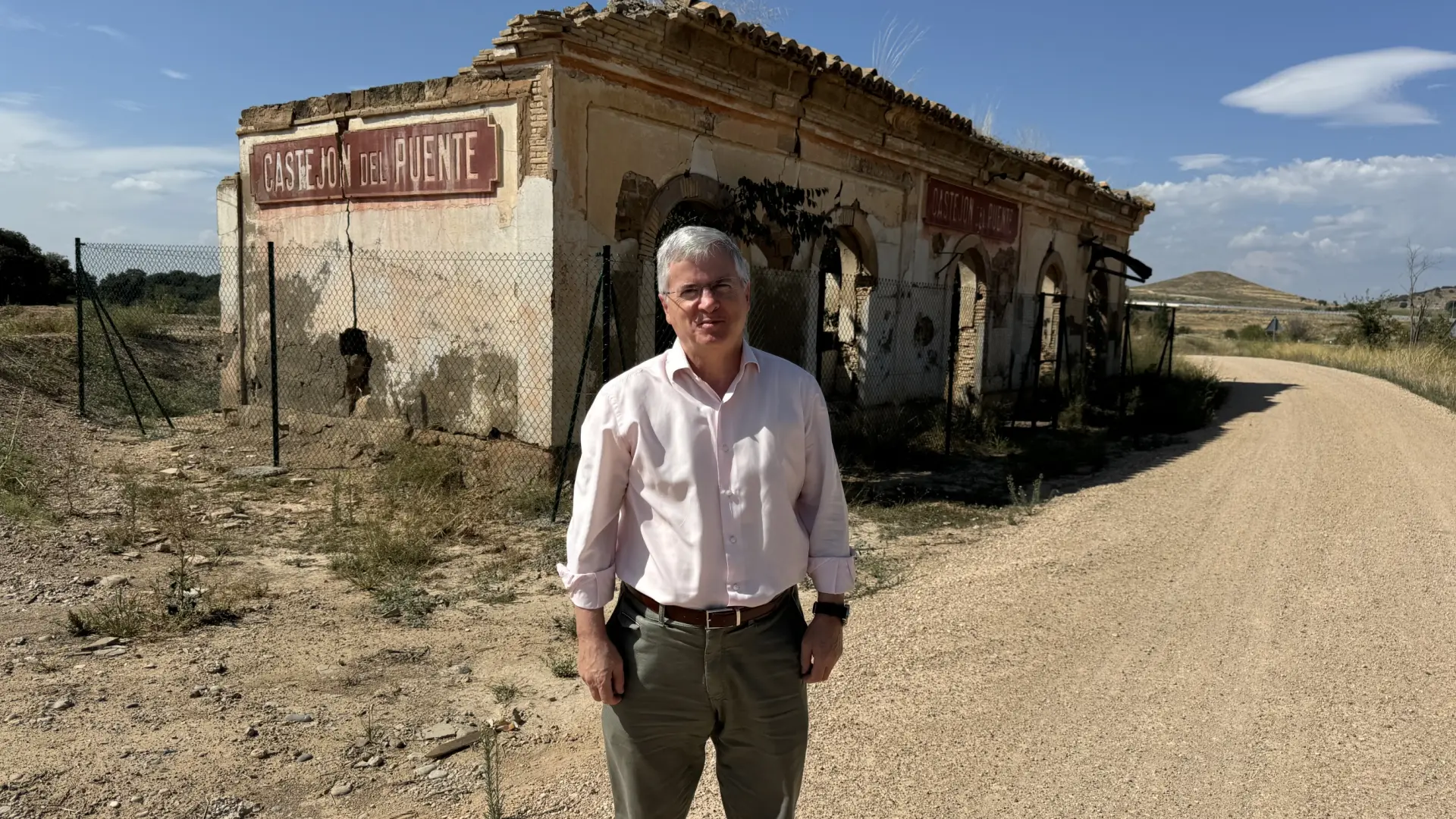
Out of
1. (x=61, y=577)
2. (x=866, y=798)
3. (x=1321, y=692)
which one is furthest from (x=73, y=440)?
(x=1321, y=692)

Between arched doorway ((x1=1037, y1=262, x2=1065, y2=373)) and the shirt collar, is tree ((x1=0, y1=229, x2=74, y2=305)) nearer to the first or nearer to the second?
arched doorway ((x1=1037, y1=262, x2=1065, y2=373))

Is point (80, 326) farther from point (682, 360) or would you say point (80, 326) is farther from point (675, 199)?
point (682, 360)

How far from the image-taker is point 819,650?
86.9 inches

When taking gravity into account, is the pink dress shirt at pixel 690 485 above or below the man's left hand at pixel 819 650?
above

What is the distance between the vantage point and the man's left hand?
221 cm

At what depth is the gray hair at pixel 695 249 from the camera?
2.14 m

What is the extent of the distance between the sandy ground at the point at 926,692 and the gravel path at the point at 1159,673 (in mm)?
17

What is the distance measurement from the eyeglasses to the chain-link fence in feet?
16.7

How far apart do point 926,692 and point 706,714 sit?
7.27ft

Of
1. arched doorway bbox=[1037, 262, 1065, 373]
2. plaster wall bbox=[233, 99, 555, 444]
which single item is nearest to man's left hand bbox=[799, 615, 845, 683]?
plaster wall bbox=[233, 99, 555, 444]

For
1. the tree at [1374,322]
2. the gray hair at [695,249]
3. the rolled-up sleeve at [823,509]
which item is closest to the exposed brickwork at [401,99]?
the gray hair at [695,249]

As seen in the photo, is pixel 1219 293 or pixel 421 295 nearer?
pixel 421 295

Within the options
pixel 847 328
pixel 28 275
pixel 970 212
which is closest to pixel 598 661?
pixel 847 328

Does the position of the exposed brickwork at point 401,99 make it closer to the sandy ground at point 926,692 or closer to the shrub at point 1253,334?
the sandy ground at point 926,692
